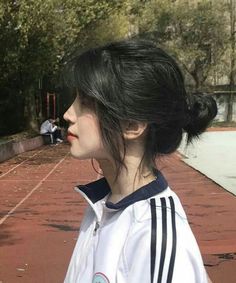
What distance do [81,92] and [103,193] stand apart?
0.32 metres

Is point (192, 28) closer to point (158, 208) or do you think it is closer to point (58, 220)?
point (58, 220)

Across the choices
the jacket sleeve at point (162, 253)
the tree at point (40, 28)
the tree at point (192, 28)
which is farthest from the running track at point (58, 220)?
the tree at point (192, 28)

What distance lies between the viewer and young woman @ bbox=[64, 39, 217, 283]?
4.27 feet

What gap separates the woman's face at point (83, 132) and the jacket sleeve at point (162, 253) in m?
0.24

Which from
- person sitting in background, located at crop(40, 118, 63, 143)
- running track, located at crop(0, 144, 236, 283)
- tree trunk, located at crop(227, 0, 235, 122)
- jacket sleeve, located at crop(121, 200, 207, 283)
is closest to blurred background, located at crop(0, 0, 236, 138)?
tree trunk, located at crop(227, 0, 235, 122)

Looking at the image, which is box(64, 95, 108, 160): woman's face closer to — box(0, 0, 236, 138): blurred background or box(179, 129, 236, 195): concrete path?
box(179, 129, 236, 195): concrete path

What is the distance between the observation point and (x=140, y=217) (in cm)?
136

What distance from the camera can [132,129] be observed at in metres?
1.46

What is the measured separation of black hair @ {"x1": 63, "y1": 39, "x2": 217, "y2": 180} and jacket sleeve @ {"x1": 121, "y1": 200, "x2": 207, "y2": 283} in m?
0.24

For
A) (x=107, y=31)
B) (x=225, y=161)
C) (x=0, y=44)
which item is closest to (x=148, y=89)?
(x=225, y=161)

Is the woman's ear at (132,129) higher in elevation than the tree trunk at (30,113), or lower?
higher

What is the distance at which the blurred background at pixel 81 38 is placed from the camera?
1795 centimetres

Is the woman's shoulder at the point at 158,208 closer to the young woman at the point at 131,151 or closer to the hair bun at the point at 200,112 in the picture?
the young woman at the point at 131,151

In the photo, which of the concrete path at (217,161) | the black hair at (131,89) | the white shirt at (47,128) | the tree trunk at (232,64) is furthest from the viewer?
the tree trunk at (232,64)
